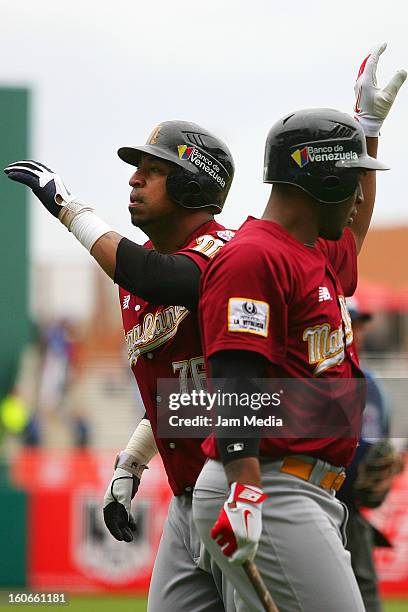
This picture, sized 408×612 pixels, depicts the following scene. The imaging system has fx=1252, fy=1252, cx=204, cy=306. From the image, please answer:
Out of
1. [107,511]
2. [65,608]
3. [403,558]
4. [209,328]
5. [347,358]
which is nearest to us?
A: [209,328]

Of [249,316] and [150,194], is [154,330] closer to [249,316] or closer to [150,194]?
[150,194]

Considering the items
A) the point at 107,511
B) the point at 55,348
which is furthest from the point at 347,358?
the point at 55,348

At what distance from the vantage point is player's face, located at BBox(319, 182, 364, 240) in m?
4.24

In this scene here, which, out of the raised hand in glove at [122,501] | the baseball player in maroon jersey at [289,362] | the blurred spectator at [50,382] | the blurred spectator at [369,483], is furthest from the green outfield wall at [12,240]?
the baseball player in maroon jersey at [289,362]

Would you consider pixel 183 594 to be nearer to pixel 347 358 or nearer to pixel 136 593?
pixel 347 358

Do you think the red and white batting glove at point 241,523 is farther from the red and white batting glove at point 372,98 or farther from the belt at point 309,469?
the red and white batting glove at point 372,98

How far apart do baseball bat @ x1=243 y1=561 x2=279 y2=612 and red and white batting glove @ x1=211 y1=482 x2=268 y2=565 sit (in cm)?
6

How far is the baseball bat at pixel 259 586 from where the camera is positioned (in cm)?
389

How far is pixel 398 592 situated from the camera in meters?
11.7

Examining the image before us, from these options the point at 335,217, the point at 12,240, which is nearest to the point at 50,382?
the point at 12,240

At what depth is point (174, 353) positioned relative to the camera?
4.77 metres

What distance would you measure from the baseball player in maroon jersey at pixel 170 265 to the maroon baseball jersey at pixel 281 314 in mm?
404

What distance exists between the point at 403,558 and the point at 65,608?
10.5 ft

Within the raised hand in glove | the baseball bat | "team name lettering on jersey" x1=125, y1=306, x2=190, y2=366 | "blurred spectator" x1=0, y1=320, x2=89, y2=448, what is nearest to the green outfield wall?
"blurred spectator" x1=0, y1=320, x2=89, y2=448
